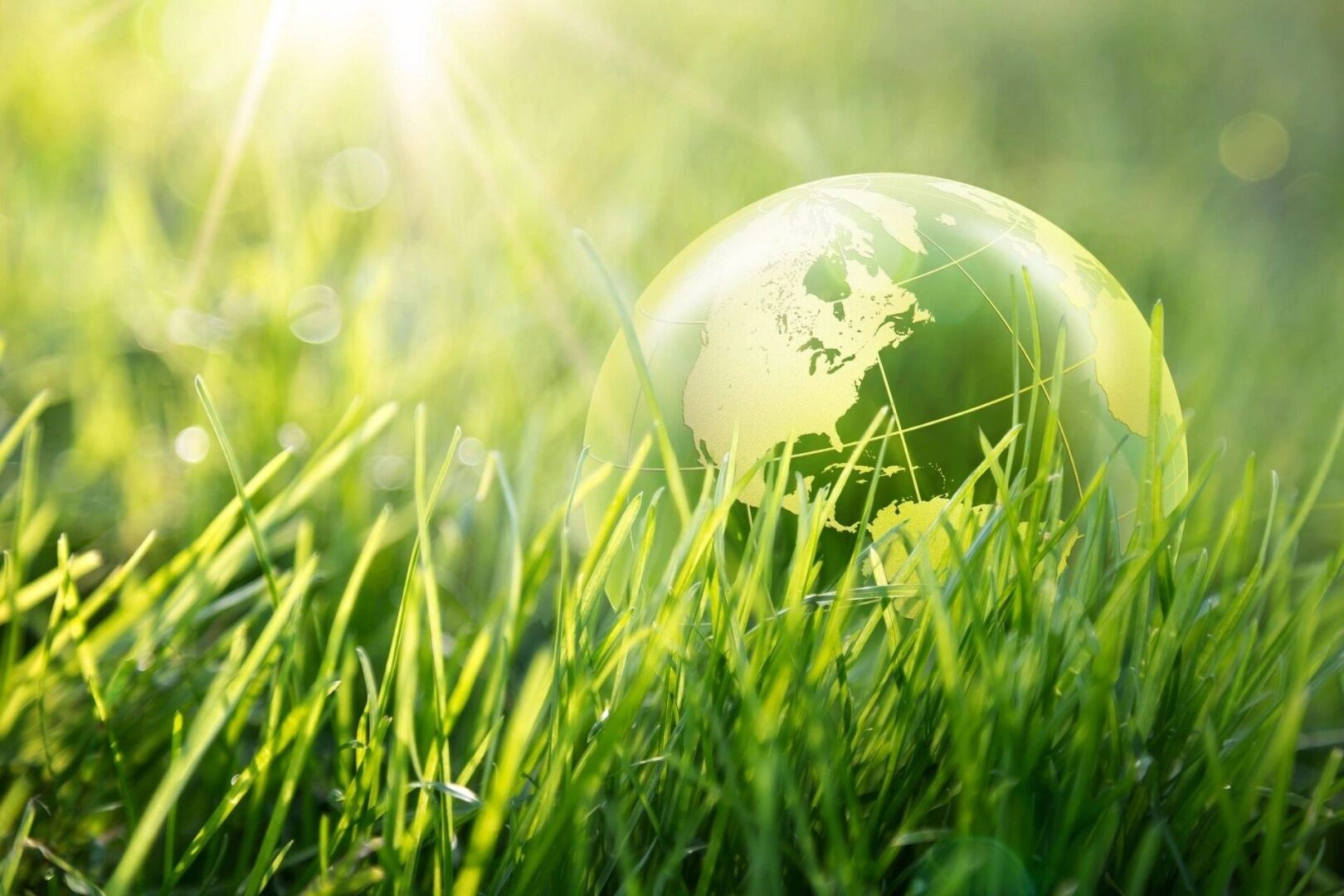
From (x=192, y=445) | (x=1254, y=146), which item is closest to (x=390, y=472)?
(x=192, y=445)

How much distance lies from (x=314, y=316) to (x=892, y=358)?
124 centimetres

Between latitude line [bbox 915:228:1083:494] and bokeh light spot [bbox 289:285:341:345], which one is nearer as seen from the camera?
latitude line [bbox 915:228:1083:494]

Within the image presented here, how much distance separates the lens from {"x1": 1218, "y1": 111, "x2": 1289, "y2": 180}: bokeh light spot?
370 cm

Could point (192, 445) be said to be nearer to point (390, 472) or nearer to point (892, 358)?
point (390, 472)

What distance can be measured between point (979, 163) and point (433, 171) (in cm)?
167

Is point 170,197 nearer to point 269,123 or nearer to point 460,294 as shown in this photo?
point 269,123

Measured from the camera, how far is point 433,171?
9.94 feet

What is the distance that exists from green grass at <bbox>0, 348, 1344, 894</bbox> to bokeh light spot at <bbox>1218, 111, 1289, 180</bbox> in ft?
10.3

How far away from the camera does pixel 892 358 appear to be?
1.19 meters

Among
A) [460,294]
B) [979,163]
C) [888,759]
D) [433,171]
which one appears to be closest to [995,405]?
[888,759]

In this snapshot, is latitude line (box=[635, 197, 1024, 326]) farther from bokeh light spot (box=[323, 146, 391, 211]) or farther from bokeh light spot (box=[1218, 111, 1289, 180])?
bokeh light spot (box=[1218, 111, 1289, 180])

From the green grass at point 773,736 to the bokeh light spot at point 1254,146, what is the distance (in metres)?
3.15

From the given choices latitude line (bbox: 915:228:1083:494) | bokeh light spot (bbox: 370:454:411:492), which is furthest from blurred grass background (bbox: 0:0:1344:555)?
latitude line (bbox: 915:228:1083:494)

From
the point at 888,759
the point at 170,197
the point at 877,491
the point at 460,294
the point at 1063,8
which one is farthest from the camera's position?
the point at 1063,8
